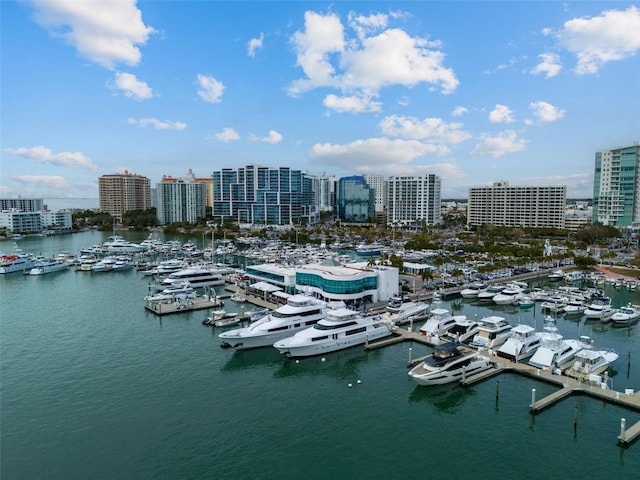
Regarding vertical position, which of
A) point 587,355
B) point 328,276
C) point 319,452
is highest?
point 328,276

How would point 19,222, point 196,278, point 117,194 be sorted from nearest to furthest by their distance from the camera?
1. point 196,278
2. point 19,222
3. point 117,194

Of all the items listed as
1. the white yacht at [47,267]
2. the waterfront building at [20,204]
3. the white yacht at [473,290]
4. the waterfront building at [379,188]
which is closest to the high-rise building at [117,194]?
the waterfront building at [20,204]

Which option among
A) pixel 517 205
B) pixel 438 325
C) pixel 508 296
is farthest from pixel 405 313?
pixel 517 205

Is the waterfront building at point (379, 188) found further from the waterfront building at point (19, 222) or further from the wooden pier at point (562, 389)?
the wooden pier at point (562, 389)

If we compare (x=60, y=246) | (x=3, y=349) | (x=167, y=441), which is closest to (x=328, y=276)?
(x=167, y=441)

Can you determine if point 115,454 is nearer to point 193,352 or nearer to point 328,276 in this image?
point 193,352

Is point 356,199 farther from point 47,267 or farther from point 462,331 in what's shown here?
point 462,331
